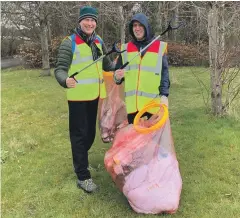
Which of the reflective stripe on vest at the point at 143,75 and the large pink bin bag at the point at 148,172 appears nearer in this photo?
the large pink bin bag at the point at 148,172

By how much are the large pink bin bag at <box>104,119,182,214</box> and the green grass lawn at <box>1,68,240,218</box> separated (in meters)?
0.18

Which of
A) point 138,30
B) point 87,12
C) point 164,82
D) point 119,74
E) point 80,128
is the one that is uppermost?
point 87,12

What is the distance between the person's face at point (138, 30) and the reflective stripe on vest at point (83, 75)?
48 cm

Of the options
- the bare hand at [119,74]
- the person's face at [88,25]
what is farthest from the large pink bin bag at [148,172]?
the person's face at [88,25]

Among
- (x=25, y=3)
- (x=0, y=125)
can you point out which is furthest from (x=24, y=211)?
(x=25, y=3)

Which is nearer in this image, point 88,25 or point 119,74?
point 88,25

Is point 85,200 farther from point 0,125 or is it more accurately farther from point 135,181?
point 0,125

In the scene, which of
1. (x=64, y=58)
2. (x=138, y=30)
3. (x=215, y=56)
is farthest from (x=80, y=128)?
(x=215, y=56)

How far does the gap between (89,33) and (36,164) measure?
1.93 m

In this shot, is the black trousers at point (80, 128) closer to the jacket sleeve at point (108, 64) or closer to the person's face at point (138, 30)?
the jacket sleeve at point (108, 64)

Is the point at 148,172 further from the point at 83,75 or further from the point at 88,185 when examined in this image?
the point at 83,75

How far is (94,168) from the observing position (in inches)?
173

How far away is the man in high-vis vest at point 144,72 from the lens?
3664 mm

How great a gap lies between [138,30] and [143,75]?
0.44 m
